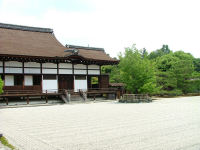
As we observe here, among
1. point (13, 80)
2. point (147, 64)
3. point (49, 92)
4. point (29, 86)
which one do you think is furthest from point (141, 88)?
point (13, 80)

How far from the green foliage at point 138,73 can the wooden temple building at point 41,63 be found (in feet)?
12.9

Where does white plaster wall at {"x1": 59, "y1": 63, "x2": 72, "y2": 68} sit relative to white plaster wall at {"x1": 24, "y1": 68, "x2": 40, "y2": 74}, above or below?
above

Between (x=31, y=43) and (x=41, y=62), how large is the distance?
3.38 meters

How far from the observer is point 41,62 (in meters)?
22.5

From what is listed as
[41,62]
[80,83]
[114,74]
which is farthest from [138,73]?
[114,74]

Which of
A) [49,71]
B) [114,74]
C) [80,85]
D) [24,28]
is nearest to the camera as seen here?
[49,71]

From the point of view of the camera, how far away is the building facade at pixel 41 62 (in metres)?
21.1

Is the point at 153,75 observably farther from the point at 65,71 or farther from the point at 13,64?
the point at 13,64

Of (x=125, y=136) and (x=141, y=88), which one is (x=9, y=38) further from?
(x=125, y=136)

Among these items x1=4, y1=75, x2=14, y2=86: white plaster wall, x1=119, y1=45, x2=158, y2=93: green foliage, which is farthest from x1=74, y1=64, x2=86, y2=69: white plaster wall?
x1=4, y1=75, x2=14, y2=86: white plaster wall

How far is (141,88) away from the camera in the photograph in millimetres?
21734

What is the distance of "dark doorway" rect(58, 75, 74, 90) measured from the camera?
24109mm

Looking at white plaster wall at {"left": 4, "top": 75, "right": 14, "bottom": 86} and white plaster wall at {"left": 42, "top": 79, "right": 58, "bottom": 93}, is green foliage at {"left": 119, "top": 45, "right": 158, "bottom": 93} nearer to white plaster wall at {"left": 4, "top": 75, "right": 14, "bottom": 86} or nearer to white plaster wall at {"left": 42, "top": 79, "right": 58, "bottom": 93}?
white plaster wall at {"left": 42, "top": 79, "right": 58, "bottom": 93}

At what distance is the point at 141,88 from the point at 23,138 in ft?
54.4
